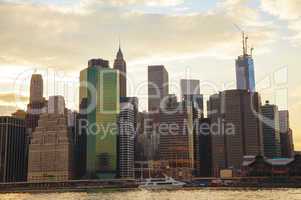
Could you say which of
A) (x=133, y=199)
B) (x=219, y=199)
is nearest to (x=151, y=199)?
(x=133, y=199)

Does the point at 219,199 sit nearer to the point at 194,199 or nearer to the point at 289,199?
the point at 194,199

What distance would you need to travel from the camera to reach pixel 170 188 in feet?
653

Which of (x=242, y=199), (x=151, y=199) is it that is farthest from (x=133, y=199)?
(x=242, y=199)

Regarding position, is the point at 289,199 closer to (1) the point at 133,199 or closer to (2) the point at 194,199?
(2) the point at 194,199

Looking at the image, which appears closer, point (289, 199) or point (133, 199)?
point (289, 199)

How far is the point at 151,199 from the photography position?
122 meters

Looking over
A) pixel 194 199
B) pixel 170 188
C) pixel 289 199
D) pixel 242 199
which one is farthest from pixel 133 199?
pixel 170 188

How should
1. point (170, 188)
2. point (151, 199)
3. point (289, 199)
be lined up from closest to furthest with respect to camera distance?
point (289, 199)
point (151, 199)
point (170, 188)

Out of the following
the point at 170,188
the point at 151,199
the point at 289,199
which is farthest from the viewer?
the point at 170,188

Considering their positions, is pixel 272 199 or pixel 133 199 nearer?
pixel 272 199

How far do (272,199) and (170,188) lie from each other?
9028 cm

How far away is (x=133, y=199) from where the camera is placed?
126 metres

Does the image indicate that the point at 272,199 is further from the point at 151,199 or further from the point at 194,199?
the point at 151,199

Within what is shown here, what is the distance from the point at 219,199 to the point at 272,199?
12.8 m
